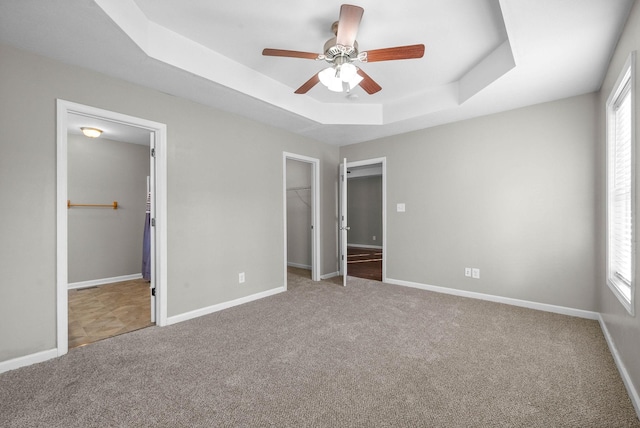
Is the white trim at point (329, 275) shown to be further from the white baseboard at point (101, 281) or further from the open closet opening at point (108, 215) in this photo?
the white baseboard at point (101, 281)

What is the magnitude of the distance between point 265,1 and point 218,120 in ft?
5.33

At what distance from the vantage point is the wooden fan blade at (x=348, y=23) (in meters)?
1.67

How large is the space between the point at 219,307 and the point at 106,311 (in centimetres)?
128

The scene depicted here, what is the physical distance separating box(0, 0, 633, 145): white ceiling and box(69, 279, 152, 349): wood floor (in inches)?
93.4

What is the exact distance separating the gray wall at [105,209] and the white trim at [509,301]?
Answer: 176 inches

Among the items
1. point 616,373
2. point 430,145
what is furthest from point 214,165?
point 616,373

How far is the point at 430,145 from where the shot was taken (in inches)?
159

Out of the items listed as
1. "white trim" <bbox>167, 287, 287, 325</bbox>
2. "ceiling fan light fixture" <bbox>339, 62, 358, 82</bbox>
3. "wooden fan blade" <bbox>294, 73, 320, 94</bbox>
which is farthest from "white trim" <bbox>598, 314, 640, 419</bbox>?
"white trim" <bbox>167, 287, 287, 325</bbox>

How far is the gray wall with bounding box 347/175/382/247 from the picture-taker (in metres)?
8.37

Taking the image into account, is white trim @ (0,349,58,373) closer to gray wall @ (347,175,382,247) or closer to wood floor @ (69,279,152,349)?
wood floor @ (69,279,152,349)

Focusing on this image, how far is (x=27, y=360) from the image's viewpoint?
83.4 inches

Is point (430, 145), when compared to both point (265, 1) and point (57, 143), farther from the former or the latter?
point (57, 143)

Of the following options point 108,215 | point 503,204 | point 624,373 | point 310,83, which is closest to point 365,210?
point 503,204

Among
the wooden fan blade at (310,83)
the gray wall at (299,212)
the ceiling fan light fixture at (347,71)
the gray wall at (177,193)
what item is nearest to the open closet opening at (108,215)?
the gray wall at (177,193)
